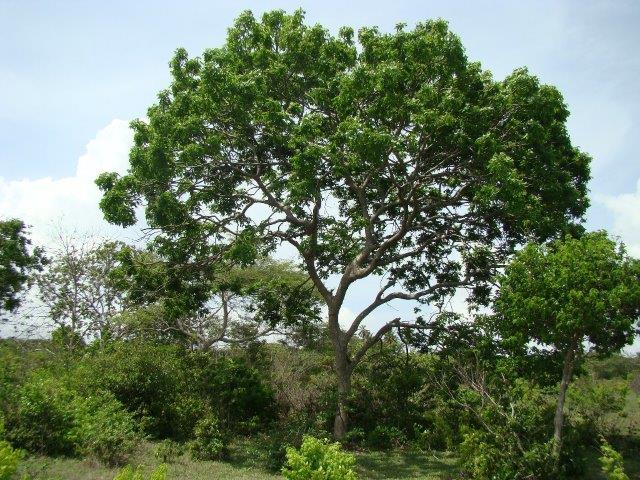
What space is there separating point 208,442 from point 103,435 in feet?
9.81

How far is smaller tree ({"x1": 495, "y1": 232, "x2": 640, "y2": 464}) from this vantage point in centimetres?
870

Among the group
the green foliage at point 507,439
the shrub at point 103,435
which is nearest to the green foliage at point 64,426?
the shrub at point 103,435

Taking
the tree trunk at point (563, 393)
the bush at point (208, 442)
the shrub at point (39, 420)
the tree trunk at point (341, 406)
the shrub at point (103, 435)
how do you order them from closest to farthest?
the tree trunk at point (563, 393) → the shrub at point (103, 435) → the shrub at point (39, 420) → the bush at point (208, 442) → the tree trunk at point (341, 406)

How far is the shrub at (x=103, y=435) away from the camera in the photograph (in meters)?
10.1

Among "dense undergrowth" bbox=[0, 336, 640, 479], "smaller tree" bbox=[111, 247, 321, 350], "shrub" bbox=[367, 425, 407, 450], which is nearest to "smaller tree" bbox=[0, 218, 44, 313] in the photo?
"dense undergrowth" bbox=[0, 336, 640, 479]

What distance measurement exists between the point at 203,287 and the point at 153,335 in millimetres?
7447

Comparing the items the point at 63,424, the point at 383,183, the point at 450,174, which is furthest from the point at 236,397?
the point at 450,174

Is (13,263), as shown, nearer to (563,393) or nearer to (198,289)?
(198,289)

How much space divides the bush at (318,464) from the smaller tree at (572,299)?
4.38 metres

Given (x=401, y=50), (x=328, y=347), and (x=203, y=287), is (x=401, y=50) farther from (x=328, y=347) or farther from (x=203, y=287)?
(x=328, y=347)

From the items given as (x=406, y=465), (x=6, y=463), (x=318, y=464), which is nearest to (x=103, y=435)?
(x=6, y=463)

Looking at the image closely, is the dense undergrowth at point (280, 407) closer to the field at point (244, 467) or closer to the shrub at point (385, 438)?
the shrub at point (385, 438)

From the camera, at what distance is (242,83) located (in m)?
11.8

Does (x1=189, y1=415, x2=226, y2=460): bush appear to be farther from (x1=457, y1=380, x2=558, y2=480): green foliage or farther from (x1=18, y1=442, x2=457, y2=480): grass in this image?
(x1=457, y1=380, x2=558, y2=480): green foliage
